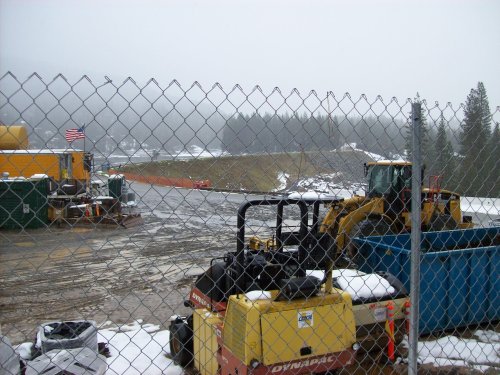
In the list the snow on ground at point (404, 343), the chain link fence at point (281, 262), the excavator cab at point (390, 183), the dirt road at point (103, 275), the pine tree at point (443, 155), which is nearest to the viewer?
the chain link fence at point (281, 262)

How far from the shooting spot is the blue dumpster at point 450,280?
21.8 feet

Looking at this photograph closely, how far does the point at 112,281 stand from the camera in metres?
11.1

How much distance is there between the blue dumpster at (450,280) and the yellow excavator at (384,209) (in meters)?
2.41

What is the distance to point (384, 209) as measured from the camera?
10547 millimetres

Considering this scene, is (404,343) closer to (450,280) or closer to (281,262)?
(450,280)

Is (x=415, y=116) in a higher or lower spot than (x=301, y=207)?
higher

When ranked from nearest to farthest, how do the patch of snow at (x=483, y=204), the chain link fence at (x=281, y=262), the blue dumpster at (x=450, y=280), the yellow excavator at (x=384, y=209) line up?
the chain link fence at (x=281, y=262), the patch of snow at (x=483, y=204), the blue dumpster at (x=450, y=280), the yellow excavator at (x=384, y=209)

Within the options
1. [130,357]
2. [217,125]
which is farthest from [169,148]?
[130,357]

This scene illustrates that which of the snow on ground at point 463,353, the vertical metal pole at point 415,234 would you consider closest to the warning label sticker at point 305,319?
the vertical metal pole at point 415,234

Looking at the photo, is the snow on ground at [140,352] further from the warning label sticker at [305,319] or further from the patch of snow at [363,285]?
the patch of snow at [363,285]

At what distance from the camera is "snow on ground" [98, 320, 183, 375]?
5633mm

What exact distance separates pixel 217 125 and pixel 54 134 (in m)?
0.97

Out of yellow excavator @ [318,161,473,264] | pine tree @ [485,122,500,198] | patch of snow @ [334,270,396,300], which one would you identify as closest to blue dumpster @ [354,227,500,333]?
patch of snow @ [334,270,396,300]

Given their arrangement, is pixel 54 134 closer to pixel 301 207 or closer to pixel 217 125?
pixel 217 125
